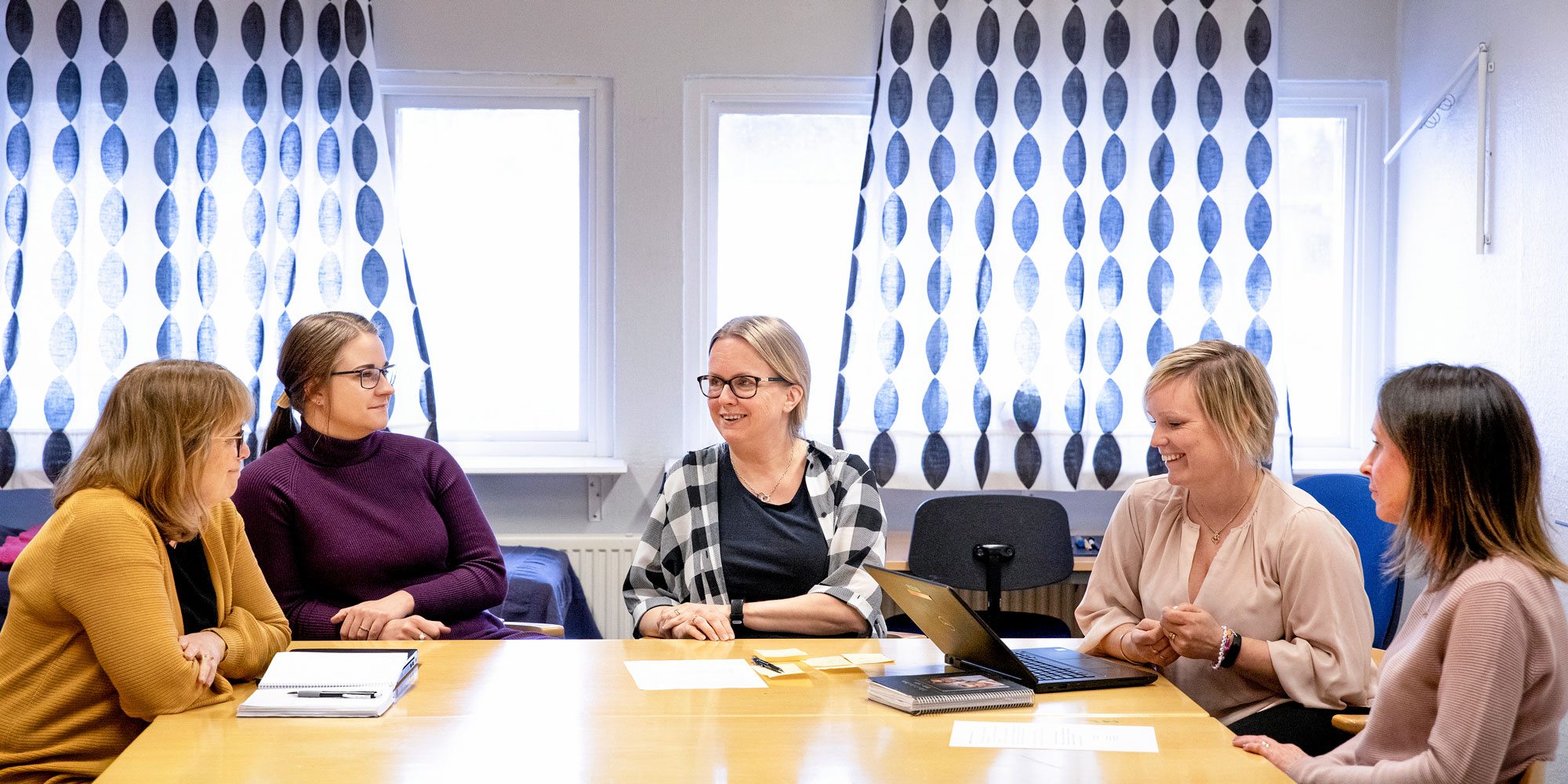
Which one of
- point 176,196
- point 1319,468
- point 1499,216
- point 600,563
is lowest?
point 600,563

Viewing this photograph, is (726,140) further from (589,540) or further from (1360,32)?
(1360,32)

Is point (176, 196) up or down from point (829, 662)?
up

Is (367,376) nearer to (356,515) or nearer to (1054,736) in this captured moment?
(356,515)

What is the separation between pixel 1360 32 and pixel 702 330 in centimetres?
256

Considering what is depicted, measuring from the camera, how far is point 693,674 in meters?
1.95

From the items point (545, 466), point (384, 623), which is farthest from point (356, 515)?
point (545, 466)

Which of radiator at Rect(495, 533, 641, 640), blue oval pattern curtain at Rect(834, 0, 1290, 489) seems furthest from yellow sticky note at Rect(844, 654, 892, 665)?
radiator at Rect(495, 533, 641, 640)

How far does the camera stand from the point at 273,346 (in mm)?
3922

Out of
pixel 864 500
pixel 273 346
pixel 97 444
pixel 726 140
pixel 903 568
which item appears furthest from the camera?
pixel 726 140

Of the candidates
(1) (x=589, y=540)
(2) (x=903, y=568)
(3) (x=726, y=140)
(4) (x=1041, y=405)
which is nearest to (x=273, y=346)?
(1) (x=589, y=540)

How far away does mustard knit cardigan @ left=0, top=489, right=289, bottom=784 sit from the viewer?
65.5 inches

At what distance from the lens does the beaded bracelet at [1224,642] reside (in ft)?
6.27

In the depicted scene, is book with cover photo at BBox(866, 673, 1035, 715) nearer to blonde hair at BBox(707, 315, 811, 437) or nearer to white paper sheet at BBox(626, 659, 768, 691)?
white paper sheet at BBox(626, 659, 768, 691)

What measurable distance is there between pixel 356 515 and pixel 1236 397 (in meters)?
1.79
